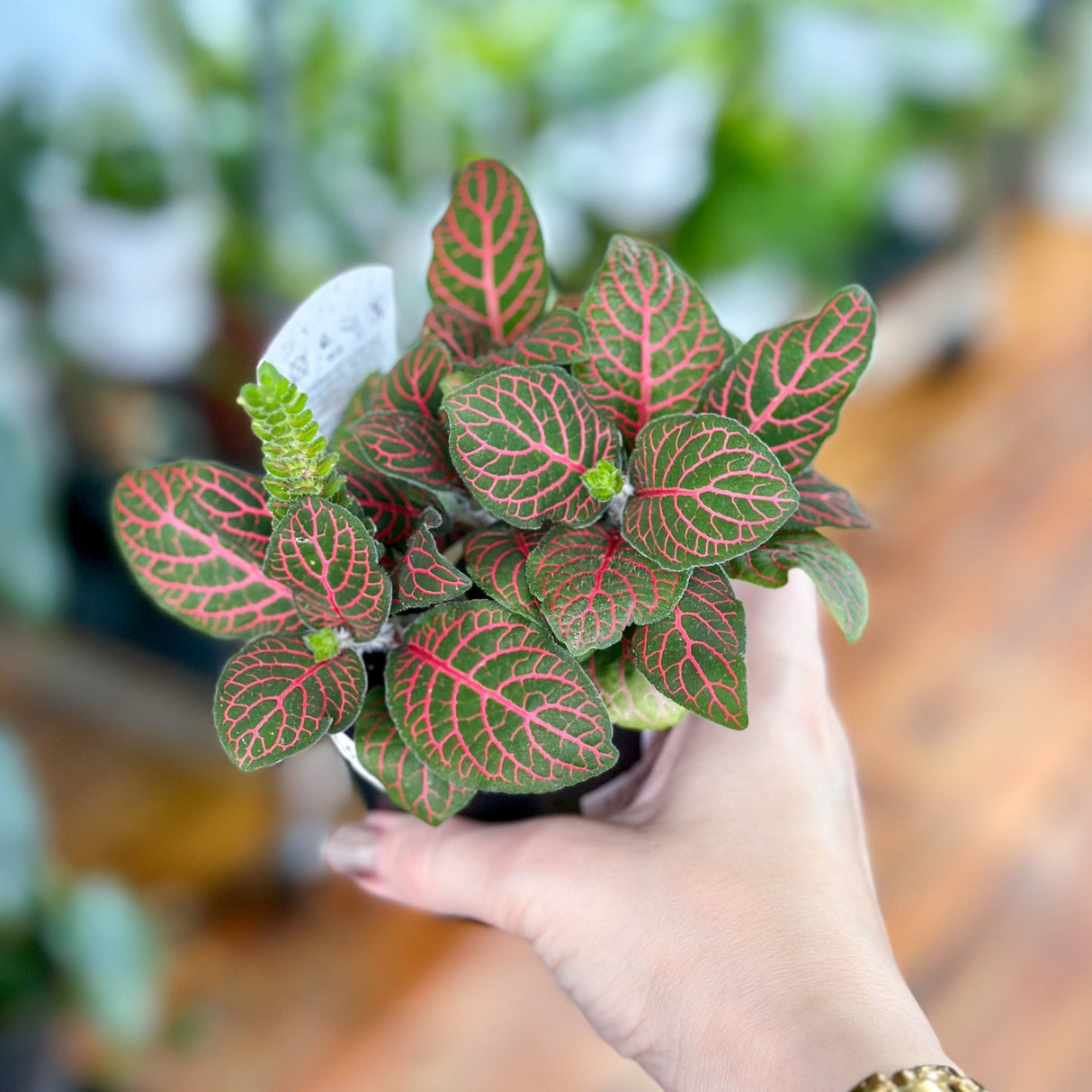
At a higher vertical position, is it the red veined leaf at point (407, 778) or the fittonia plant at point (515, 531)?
the fittonia plant at point (515, 531)

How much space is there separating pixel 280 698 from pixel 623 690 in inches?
9.5

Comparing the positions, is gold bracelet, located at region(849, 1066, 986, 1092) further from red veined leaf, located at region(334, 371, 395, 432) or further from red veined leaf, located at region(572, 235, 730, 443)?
red veined leaf, located at region(334, 371, 395, 432)

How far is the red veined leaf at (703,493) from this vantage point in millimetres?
651

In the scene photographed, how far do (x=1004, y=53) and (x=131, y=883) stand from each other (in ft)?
9.03

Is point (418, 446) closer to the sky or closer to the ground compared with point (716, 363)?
closer to the ground

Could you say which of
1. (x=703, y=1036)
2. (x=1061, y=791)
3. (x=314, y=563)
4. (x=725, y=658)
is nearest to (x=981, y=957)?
(x=1061, y=791)

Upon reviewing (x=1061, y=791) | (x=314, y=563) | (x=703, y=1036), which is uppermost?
(x=314, y=563)

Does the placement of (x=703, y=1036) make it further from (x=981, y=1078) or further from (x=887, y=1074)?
(x=981, y=1078)

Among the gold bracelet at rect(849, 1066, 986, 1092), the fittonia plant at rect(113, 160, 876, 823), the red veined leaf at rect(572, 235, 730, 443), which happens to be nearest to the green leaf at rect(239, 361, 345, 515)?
the fittonia plant at rect(113, 160, 876, 823)

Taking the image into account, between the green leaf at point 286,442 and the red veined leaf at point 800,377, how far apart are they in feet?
0.92

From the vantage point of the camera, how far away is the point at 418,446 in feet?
2.44

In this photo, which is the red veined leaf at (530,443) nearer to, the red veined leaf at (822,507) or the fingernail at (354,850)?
the red veined leaf at (822,507)

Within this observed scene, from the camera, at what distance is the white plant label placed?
2.53ft

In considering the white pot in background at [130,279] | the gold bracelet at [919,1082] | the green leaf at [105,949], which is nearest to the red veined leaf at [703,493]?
the gold bracelet at [919,1082]
